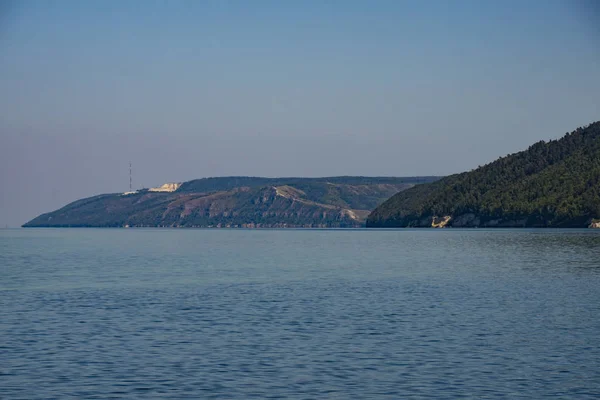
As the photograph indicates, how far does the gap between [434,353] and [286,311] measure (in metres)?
18.4

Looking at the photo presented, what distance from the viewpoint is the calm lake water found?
108ft

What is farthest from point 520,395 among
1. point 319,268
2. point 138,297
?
point 319,268

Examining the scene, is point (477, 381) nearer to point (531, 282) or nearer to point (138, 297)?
point (138, 297)

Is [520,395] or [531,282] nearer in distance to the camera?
[520,395]

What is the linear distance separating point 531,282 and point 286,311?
31.4 metres

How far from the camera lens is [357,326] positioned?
48.9m

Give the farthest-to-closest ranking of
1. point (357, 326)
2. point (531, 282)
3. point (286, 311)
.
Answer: point (531, 282)
point (286, 311)
point (357, 326)

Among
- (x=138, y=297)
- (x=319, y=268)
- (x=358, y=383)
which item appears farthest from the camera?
(x=319, y=268)

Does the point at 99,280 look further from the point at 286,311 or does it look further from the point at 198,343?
the point at 198,343

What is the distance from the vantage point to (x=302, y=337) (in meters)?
44.5

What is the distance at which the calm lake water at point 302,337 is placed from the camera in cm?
3284

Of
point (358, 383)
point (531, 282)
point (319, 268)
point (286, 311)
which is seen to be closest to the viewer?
point (358, 383)

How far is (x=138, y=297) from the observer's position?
67.1 metres

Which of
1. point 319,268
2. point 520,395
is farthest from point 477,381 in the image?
point 319,268
